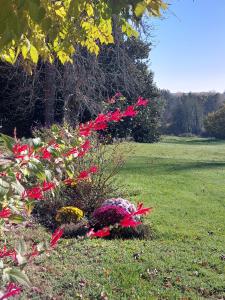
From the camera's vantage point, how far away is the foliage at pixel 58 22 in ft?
4.99

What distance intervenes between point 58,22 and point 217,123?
139 feet

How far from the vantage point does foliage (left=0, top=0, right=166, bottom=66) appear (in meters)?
1.52

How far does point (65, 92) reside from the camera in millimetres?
14070

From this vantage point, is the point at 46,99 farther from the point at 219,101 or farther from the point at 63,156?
the point at 219,101

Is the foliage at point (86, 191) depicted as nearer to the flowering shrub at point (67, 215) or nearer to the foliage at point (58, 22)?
the flowering shrub at point (67, 215)

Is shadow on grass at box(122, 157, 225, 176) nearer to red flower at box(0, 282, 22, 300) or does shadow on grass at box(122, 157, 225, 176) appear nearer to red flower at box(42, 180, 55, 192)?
red flower at box(42, 180, 55, 192)

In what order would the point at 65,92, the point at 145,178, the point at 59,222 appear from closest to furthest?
the point at 59,222
the point at 145,178
the point at 65,92

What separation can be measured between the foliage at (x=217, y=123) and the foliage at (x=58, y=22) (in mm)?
40829

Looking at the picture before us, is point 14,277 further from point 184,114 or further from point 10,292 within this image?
point 184,114

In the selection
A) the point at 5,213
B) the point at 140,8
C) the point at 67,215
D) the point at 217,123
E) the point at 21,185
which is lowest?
the point at 67,215

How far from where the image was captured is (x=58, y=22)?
2621 millimetres

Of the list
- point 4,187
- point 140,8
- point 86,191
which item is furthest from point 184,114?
point 4,187

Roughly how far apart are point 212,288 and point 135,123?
18.9m

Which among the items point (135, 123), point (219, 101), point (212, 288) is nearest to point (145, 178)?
point (212, 288)
